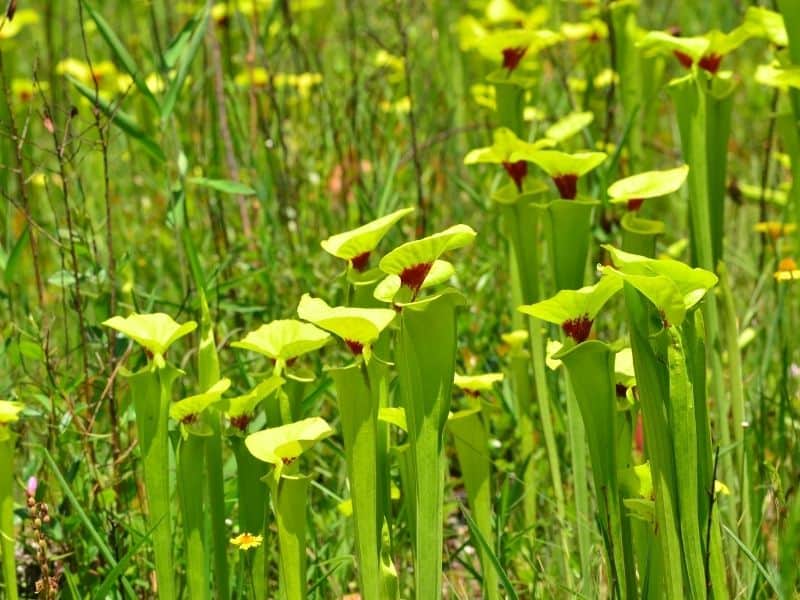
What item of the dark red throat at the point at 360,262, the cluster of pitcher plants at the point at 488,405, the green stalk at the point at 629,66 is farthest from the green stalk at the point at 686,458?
the green stalk at the point at 629,66

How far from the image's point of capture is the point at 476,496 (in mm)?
1410

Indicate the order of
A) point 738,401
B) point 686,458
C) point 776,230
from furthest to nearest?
point 776,230 < point 738,401 < point 686,458

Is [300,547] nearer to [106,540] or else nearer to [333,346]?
[106,540]

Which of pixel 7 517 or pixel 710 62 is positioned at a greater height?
pixel 710 62

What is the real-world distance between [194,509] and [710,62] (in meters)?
0.83

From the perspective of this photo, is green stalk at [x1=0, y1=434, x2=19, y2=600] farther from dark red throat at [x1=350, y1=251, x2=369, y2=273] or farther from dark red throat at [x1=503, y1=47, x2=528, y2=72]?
dark red throat at [x1=503, y1=47, x2=528, y2=72]

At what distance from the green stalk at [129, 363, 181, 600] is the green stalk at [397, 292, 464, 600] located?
0.25m

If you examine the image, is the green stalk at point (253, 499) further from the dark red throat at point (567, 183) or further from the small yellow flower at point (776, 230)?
the small yellow flower at point (776, 230)

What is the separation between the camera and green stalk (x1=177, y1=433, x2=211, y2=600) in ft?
4.14

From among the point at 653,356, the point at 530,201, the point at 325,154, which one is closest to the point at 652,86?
the point at 530,201

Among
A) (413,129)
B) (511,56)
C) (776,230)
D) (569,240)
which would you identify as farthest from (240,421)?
(776,230)

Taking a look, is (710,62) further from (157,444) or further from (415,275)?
(157,444)

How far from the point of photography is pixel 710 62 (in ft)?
5.06

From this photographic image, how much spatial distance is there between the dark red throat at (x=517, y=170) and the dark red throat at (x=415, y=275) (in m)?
0.40
